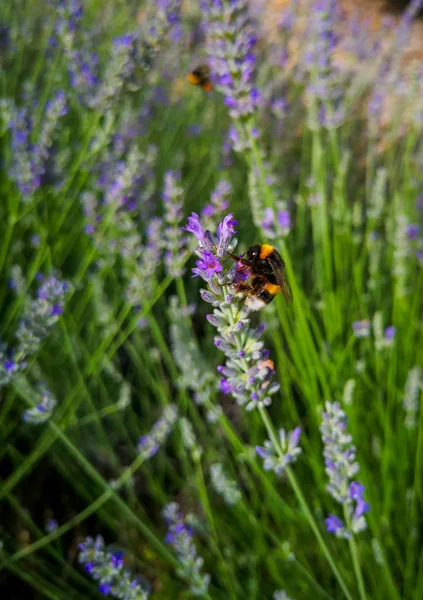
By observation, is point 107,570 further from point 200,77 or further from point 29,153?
point 200,77

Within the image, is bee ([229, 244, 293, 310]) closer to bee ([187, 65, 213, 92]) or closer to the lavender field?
the lavender field

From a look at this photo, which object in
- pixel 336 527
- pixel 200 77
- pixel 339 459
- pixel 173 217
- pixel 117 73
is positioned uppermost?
pixel 117 73

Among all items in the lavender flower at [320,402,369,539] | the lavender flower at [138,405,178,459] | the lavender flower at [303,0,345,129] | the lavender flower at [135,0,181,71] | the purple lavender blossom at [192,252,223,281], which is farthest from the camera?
the lavender flower at [303,0,345,129]

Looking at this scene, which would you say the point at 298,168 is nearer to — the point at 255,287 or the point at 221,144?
the point at 221,144

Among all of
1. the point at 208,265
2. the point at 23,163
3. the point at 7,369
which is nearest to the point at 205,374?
the point at 7,369

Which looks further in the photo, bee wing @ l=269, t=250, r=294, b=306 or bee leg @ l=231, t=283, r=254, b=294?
bee wing @ l=269, t=250, r=294, b=306

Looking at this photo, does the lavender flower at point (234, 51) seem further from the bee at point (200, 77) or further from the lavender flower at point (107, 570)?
the lavender flower at point (107, 570)

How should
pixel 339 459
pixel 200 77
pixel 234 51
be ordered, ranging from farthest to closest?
1. pixel 200 77
2. pixel 234 51
3. pixel 339 459

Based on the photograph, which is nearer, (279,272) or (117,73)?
(279,272)

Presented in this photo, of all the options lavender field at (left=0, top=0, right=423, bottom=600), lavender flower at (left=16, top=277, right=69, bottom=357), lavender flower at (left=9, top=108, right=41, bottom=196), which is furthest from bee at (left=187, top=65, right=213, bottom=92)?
lavender flower at (left=16, top=277, right=69, bottom=357)
